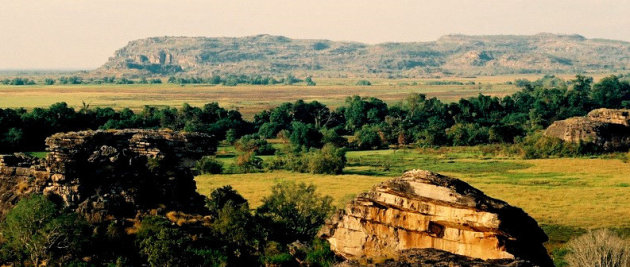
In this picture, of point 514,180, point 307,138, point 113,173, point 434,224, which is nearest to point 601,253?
point 434,224

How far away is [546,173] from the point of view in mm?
62969

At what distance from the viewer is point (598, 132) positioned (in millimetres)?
75000

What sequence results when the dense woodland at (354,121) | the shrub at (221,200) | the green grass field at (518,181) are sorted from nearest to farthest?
1. the shrub at (221,200)
2. the green grass field at (518,181)
3. the dense woodland at (354,121)

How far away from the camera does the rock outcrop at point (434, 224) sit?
17.0 meters

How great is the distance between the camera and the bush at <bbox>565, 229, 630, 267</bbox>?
2538cm

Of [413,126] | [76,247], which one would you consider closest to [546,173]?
[413,126]

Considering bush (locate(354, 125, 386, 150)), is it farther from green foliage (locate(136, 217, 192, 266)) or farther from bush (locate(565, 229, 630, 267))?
green foliage (locate(136, 217, 192, 266))

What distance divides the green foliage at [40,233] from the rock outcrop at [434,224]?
41.7ft

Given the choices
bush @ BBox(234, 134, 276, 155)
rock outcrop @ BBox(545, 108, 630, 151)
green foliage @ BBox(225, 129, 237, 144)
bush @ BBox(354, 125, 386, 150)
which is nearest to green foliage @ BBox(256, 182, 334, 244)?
bush @ BBox(234, 134, 276, 155)

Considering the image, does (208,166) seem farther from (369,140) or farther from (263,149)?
(369,140)

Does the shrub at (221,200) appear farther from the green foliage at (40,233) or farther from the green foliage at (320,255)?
the green foliage at (320,255)

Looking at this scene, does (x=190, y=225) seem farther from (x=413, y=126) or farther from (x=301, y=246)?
(x=413, y=126)

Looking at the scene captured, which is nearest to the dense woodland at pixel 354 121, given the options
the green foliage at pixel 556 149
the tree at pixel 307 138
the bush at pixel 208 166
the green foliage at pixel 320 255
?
the tree at pixel 307 138

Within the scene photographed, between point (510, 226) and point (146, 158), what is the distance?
20.0 meters
